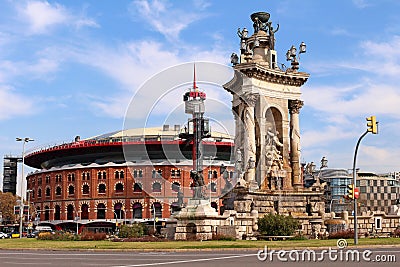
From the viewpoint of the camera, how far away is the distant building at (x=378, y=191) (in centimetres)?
12744

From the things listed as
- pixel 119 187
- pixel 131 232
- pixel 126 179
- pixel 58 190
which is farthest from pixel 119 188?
pixel 131 232

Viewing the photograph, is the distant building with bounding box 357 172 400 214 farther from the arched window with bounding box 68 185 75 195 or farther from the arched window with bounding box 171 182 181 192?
the arched window with bounding box 68 185 75 195

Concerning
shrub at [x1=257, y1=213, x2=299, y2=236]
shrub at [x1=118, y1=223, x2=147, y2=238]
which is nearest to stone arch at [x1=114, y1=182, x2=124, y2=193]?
shrub at [x1=118, y1=223, x2=147, y2=238]

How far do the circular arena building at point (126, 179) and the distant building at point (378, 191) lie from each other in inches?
1352

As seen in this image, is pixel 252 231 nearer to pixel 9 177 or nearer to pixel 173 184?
pixel 173 184

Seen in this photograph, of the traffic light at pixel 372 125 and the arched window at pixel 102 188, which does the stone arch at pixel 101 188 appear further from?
the traffic light at pixel 372 125

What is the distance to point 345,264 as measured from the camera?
65.3 ft

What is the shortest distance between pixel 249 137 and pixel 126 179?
5984 cm

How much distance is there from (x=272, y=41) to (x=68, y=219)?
224 ft

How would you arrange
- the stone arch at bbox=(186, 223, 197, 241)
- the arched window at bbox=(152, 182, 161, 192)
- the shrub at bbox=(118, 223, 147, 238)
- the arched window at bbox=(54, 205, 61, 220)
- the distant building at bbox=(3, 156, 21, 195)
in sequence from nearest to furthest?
the stone arch at bbox=(186, 223, 197, 241)
the shrub at bbox=(118, 223, 147, 238)
the arched window at bbox=(152, 182, 161, 192)
the arched window at bbox=(54, 205, 61, 220)
the distant building at bbox=(3, 156, 21, 195)

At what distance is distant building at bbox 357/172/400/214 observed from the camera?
127438 mm

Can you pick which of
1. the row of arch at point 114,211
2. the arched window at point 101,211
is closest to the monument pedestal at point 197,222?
the row of arch at point 114,211

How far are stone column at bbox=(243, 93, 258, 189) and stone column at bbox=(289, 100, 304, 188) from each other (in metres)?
5.10

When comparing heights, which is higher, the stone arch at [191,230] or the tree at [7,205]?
the tree at [7,205]
